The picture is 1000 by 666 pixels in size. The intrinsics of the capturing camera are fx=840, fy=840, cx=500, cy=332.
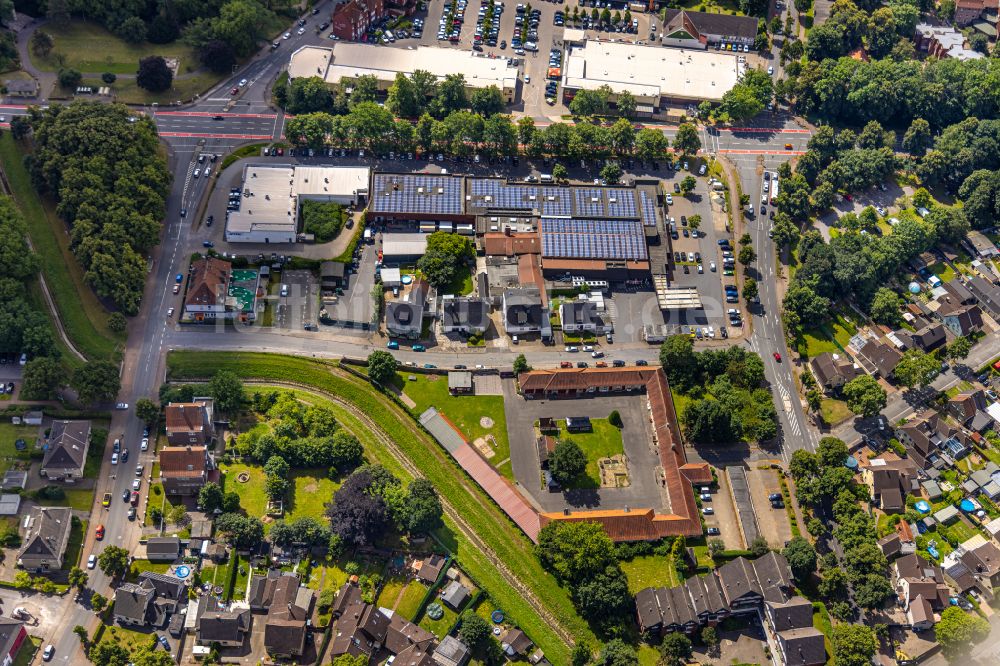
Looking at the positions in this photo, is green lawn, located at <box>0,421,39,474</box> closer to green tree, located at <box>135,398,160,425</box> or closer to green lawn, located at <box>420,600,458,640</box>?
green tree, located at <box>135,398,160,425</box>

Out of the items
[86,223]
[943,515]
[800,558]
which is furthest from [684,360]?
[86,223]

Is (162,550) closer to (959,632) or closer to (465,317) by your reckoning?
(465,317)

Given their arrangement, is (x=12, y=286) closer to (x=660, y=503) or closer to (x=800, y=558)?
(x=660, y=503)

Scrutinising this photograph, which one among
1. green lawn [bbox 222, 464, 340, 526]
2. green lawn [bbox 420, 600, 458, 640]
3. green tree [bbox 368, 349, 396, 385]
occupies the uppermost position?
green tree [bbox 368, 349, 396, 385]

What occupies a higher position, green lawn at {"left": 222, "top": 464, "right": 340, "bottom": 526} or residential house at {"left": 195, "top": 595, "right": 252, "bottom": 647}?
green lawn at {"left": 222, "top": 464, "right": 340, "bottom": 526}

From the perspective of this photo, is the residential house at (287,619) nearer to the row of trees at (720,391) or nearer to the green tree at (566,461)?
the green tree at (566,461)

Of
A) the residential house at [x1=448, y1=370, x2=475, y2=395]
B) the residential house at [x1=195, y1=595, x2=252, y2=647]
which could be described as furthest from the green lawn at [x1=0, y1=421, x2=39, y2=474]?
the residential house at [x1=448, y1=370, x2=475, y2=395]
